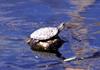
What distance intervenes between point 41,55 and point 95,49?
3.19 ft

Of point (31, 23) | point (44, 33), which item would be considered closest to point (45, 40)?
point (44, 33)

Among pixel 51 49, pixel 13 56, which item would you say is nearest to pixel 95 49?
pixel 51 49

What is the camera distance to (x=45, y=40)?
7906mm

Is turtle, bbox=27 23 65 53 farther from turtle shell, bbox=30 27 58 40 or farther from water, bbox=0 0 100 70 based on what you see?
water, bbox=0 0 100 70

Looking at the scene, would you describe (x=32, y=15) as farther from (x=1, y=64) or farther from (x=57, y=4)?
(x=1, y=64)

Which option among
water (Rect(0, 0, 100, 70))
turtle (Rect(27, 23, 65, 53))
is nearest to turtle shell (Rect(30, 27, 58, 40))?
turtle (Rect(27, 23, 65, 53))

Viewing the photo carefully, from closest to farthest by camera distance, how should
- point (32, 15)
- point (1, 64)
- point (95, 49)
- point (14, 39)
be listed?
1. point (1, 64)
2. point (95, 49)
3. point (14, 39)
4. point (32, 15)

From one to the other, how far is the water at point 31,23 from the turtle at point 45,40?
0.13m

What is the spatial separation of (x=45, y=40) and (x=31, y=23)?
128 centimetres

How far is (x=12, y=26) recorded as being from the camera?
350 inches

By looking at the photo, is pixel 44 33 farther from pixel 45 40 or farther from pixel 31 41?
pixel 31 41

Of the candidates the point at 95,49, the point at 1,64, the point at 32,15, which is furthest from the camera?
the point at 32,15

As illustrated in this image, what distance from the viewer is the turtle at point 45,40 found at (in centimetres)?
785

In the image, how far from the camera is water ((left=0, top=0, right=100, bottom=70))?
7.28 meters
